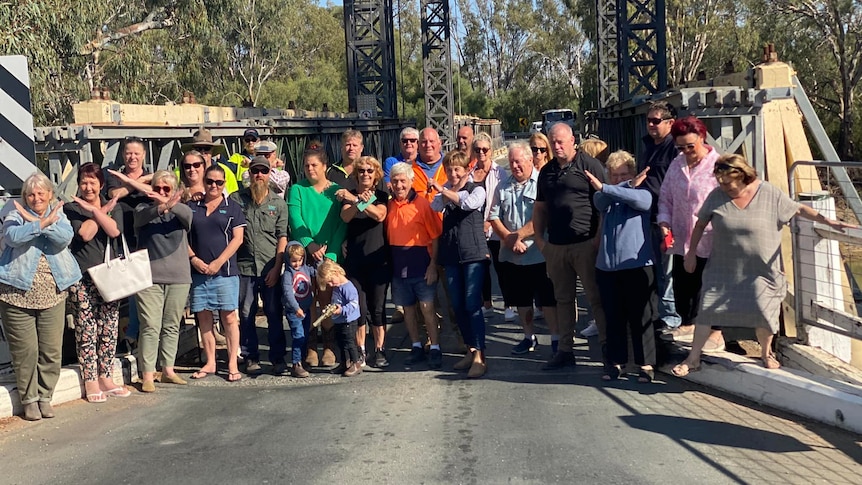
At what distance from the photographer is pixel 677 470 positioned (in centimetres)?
509

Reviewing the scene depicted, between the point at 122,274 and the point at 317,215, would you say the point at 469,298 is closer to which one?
the point at 317,215

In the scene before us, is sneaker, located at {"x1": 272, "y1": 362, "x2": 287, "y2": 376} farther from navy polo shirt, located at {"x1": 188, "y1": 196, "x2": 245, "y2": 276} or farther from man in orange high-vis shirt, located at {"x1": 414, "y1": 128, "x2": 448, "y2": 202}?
man in orange high-vis shirt, located at {"x1": 414, "y1": 128, "x2": 448, "y2": 202}

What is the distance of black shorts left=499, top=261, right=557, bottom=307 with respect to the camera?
780 centimetres

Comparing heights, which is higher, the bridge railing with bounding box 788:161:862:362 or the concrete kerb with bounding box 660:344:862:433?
the bridge railing with bounding box 788:161:862:362

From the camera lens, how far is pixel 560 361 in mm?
7418

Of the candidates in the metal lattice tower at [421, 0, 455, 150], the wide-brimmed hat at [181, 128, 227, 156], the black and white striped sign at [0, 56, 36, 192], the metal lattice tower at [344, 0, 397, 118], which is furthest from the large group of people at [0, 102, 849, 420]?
the metal lattice tower at [421, 0, 455, 150]

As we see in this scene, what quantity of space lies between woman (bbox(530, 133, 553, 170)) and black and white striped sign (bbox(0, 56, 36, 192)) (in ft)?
13.8

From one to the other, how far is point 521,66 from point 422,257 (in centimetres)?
7863

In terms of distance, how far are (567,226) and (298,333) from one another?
2.42 metres

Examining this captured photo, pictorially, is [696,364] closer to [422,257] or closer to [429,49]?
[422,257]

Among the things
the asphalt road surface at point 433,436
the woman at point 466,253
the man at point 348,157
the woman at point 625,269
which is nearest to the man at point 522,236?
the woman at point 466,253

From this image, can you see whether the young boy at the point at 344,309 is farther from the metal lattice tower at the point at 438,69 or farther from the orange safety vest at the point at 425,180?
the metal lattice tower at the point at 438,69

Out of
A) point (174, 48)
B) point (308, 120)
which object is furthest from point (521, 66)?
point (308, 120)

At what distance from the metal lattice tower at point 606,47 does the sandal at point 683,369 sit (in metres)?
25.7
